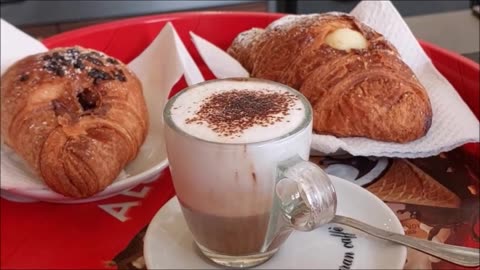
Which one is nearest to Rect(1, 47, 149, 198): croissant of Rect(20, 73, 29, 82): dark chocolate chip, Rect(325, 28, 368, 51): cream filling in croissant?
Rect(20, 73, 29, 82): dark chocolate chip

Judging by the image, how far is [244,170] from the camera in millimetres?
495

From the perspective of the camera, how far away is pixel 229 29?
110 centimetres

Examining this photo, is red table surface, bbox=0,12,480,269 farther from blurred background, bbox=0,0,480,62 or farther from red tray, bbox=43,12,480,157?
blurred background, bbox=0,0,480,62

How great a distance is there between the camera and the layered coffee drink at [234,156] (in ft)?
1.62

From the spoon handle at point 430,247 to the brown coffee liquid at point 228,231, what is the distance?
9 cm

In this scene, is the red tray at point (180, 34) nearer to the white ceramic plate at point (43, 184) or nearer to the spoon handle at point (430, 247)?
the white ceramic plate at point (43, 184)

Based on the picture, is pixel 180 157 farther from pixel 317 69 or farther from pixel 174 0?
pixel 174 0

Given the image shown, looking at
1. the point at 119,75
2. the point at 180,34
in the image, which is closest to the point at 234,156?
the point at 119,75

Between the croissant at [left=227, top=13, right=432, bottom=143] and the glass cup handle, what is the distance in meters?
0.32

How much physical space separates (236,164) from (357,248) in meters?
0.15

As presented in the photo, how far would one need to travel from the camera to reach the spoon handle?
0.51 meters

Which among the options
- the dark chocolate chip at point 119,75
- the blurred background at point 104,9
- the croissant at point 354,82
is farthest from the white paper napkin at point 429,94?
the blurred background at point 104,9

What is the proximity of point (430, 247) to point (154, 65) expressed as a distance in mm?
539

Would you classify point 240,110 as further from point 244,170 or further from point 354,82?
point 354,82
